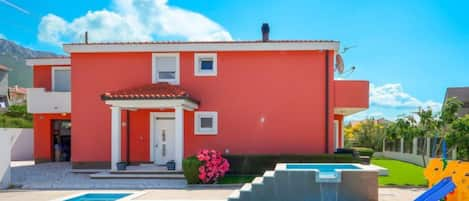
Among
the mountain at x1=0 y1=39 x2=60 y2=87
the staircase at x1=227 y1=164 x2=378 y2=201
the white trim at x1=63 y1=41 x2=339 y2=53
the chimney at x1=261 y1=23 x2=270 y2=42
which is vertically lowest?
the staircase at x1=227 y1=164 x2=378 y2=201

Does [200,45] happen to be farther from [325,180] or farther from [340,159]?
[325,180]

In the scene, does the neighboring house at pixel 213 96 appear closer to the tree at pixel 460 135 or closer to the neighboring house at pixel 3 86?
the tree at pixel 460 135

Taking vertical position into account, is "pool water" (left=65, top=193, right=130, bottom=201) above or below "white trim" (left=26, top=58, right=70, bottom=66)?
below

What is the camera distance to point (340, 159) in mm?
17031

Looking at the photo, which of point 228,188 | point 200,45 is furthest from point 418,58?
point 228,188

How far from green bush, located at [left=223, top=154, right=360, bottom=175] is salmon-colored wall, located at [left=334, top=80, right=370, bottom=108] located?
2.89m

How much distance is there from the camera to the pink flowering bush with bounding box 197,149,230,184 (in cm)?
1527

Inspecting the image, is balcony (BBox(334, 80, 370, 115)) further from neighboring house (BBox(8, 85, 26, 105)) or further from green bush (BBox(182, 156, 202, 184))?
neighboring house (BBox(8, 85, 26, 105))

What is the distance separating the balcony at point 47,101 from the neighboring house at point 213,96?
3.21 meters

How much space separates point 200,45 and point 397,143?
69.7 feet

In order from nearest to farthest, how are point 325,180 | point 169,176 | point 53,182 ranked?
point 325,180
point 53,182
point 169,176

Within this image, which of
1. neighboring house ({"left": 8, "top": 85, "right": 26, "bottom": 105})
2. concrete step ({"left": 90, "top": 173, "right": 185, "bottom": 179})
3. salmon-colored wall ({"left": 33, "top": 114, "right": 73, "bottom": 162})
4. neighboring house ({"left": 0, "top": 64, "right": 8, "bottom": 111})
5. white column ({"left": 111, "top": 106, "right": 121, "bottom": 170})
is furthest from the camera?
neighboring house ({"left": 8, "top": 85, "right": 26, "bottom": 105})

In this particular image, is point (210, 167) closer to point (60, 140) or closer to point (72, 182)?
point (72, 182)

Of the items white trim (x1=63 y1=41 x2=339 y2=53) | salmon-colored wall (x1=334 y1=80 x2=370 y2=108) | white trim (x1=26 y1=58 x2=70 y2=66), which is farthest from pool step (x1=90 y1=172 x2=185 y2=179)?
salmon-colored wall (x1=334 y1=80 x2=370 y2=108)
